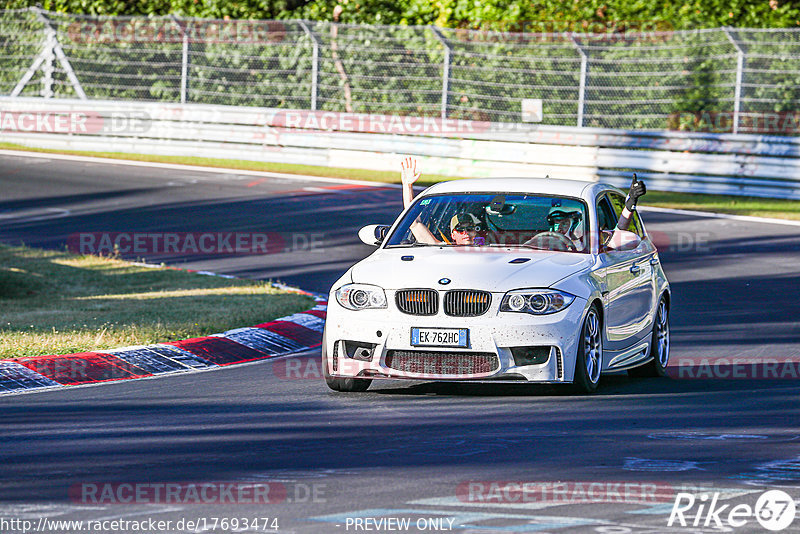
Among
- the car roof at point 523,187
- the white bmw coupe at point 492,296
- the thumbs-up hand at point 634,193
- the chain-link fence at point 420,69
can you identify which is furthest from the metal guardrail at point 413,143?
the white bmw coupe at point 492,296

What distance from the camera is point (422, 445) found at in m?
7.66

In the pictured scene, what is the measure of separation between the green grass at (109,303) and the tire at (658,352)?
355cm

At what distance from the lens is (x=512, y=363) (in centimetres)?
918

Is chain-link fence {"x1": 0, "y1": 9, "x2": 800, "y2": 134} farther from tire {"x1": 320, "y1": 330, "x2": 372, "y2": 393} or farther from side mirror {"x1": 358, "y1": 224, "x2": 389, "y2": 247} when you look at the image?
tire {"x1": 320, "y1": 330, "x2": 372, "y2": 393}

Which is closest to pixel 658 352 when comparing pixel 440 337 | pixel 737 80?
pixel 440 337

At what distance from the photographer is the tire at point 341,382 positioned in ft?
31.5

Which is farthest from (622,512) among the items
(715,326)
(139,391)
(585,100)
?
(585,100)

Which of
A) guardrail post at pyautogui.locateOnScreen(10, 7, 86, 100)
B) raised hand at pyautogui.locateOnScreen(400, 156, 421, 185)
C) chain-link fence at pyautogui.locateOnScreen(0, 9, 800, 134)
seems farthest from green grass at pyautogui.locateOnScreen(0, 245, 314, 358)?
guardrail post at pyautogui.locateOnScreen(10, 7, 86, 100)

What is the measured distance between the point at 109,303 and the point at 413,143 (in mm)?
14060

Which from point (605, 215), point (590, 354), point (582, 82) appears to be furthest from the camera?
A: point (582, 82)

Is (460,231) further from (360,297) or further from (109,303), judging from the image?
(109,303)

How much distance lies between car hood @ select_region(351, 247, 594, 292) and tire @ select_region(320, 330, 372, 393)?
55cm

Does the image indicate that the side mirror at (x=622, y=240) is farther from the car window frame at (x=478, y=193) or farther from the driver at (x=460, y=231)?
the driver at (x=460, y=231)

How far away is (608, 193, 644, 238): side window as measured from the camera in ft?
37.0
